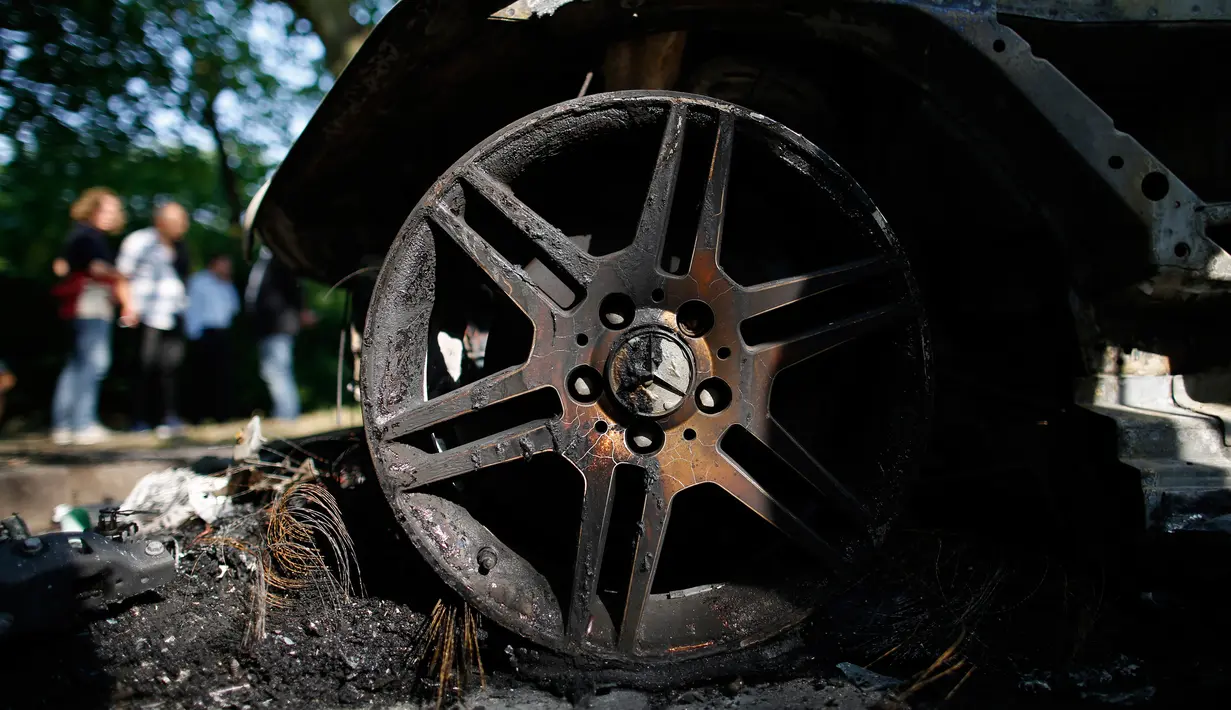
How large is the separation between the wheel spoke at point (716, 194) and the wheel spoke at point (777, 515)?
2.11 ft

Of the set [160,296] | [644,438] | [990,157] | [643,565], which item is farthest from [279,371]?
[990,157]

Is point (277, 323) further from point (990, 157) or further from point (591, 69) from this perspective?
point (990, 157)

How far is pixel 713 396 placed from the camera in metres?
2.20

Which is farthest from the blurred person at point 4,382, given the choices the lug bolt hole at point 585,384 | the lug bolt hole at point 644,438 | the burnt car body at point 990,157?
the lug bolt hole at point 644,438

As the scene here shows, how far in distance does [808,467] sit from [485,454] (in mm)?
958

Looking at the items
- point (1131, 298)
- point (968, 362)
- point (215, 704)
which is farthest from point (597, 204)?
point (215, 704)

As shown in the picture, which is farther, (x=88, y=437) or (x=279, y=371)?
(x=279, y=371)

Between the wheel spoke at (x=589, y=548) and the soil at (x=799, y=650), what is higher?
the wheel spoke at (x=589, y=548)

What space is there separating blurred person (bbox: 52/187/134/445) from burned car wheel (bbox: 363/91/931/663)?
448 centimetres

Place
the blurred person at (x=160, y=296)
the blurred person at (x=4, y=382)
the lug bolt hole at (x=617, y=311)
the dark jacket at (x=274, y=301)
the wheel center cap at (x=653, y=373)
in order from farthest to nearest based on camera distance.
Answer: the blurred person at (x=4, y=382), the dark jacket at (x=274, y=301), the blurred person at (x=160, y=296), the lug bolt hole at (x=617, y=311), the wheel center cap at (x=653, y=373)

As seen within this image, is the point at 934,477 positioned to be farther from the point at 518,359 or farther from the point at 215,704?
the point at 215,704

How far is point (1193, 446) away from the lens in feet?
7.49

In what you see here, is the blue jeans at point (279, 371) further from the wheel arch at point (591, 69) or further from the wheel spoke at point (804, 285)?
the wheel spoke at point (804, 285)

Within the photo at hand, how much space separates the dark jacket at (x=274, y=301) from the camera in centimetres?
667
